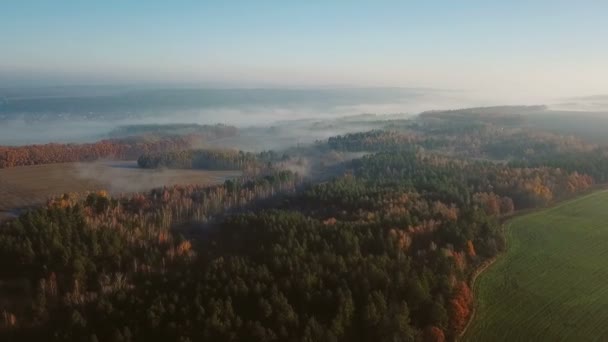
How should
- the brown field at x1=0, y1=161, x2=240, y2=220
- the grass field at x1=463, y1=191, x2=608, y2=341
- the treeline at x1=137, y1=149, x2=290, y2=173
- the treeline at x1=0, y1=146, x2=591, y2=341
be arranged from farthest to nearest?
the treeline at x1=137, y1=149, x2=290, y2=173 < the brown field at x1=0, y1=161, x2=240, y2=220 < the treeline at x1=0, y1=146, x2=591, y2=341 < the grass field at x1=463, y1=191, x2=608, y2=341

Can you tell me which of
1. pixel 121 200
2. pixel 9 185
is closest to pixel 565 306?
pixel 121 200

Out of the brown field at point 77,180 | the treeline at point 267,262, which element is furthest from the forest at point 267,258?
the brown field at point 77,180

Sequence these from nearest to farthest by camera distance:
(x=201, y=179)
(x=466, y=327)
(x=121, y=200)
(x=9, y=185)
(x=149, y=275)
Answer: (x=466, y=327), (x=149, y=275), (x=121, y=200), (x=9, y=185), (x=201, y=179)

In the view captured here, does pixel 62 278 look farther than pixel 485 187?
No

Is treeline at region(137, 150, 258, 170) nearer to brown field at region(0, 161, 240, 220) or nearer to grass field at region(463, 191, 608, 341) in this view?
brown field at region(0, 161, 240, 220)

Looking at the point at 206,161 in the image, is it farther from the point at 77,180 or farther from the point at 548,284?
the point at 548,284

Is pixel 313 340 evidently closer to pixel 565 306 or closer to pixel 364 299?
pixel 364 299

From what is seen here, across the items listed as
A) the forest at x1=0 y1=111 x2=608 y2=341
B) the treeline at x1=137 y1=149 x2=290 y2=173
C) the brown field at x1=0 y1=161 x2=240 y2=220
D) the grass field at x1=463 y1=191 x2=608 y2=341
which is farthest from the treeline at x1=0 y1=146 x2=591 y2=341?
the treeline at x1=137 y1=149 x2=290 y2=173

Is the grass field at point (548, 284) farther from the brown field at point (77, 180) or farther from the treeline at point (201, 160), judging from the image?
the treeline at point (201, 160)
